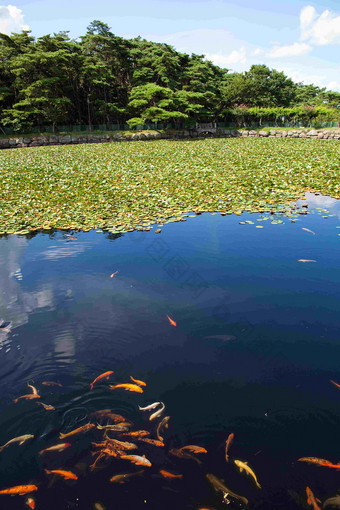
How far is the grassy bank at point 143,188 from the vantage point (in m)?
7.62

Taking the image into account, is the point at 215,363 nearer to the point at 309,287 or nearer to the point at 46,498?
the point at 46,498

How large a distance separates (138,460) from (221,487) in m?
0.60

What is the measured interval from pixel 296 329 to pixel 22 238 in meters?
5.83

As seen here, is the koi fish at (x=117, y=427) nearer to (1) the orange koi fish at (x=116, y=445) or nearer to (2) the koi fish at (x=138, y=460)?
(1) the orange koi fish at (x=116, y=445)

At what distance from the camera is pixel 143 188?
10023 millimetres

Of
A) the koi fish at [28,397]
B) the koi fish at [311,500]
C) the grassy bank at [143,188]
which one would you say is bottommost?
the koi fish at [311,500]

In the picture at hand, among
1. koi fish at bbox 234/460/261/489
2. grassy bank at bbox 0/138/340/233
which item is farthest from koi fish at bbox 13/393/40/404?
grassy bank at bbox 0/138/340/233

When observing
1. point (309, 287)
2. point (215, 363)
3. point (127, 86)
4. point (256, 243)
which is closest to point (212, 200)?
point (256, 243)

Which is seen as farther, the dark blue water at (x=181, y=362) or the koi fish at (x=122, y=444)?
the koi fish at (x=122, y=444)

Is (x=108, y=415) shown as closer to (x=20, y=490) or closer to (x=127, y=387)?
(x=127, y=387)

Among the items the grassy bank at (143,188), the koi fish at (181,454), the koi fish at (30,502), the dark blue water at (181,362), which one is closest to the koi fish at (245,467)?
the dark blue water at (181,362)

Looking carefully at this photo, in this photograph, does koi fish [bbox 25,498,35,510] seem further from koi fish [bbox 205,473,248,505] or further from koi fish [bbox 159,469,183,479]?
koi fish [bbox 205,473,248,505]

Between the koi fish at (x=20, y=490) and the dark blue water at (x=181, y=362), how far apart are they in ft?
0.12

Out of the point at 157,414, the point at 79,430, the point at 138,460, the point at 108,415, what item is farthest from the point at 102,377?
the point at 138,460
